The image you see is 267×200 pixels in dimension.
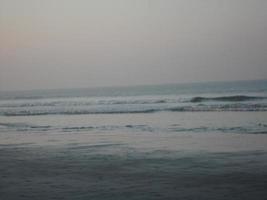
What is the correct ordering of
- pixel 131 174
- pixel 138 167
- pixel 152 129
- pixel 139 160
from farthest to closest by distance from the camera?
pixel 152 129 → pixel 139 160 → pixel 138 167 → pixel 131 174

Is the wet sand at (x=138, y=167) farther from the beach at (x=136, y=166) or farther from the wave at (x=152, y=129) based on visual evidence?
the wave at (x=152, y=129)

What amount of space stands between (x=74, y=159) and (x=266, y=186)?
91.2 inches

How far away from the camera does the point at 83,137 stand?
730 cm

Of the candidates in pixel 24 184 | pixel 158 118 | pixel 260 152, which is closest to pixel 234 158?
pixel 260 152

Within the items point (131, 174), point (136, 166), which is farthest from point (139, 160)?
point (131, 174)

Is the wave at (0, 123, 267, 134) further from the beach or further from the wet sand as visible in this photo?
the wet sand

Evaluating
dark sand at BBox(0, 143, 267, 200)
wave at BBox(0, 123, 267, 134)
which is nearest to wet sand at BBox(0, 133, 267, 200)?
dark sand at BBox(0, 143, 267, 200)

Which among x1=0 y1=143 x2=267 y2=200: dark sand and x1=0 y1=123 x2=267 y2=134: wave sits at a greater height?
x1=0 y1=123 x2=267 y2=134: wave

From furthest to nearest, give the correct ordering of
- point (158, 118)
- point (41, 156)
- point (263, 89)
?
point (263, 89)
point (158, 118)
point (41, 156)

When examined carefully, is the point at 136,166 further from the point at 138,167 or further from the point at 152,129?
the point at 152,129

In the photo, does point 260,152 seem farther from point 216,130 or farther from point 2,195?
point 2,195

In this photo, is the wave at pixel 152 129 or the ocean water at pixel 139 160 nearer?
the ocean water at pixel 139 160

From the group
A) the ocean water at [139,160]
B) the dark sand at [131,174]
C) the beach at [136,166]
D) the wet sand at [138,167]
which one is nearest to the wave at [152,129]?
the ocean water at [139,160]

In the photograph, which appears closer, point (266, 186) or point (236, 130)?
point (266, 186)
